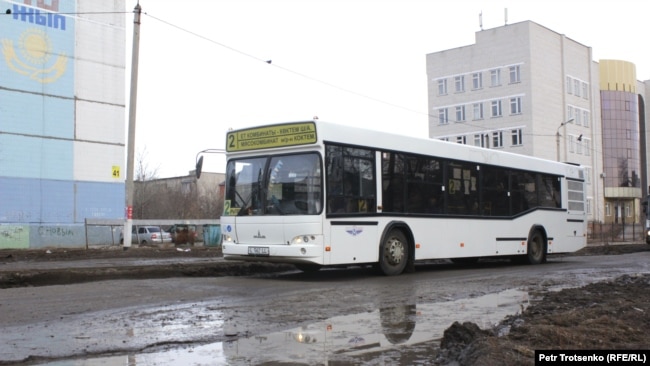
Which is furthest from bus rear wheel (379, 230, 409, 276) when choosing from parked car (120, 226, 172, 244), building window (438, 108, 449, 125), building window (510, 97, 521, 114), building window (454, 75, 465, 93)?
building window (438, 108, 449, 125)

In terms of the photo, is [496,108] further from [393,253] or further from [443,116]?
[393,253]

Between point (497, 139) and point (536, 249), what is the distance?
5425 centimetres

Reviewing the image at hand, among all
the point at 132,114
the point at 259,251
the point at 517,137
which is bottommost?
the point at 259,251

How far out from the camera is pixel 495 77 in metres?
71.0

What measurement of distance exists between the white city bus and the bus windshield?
0.07 ft

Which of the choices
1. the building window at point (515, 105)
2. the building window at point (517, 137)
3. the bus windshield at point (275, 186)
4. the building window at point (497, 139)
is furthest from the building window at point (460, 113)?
the bus windshield at point (275, 186)

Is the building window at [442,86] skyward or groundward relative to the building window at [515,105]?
skyward

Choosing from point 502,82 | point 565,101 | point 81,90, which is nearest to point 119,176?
point 81,90

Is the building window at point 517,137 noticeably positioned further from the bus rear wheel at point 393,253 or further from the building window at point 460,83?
the bus rear wheel at point 393,253

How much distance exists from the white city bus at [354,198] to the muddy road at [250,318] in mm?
910

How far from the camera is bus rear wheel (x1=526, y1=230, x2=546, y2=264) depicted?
1846 centimetres

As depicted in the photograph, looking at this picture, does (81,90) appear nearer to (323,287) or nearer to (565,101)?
(323,287)

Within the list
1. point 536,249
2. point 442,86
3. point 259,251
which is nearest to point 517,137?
point 442,86

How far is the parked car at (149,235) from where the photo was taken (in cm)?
3649
